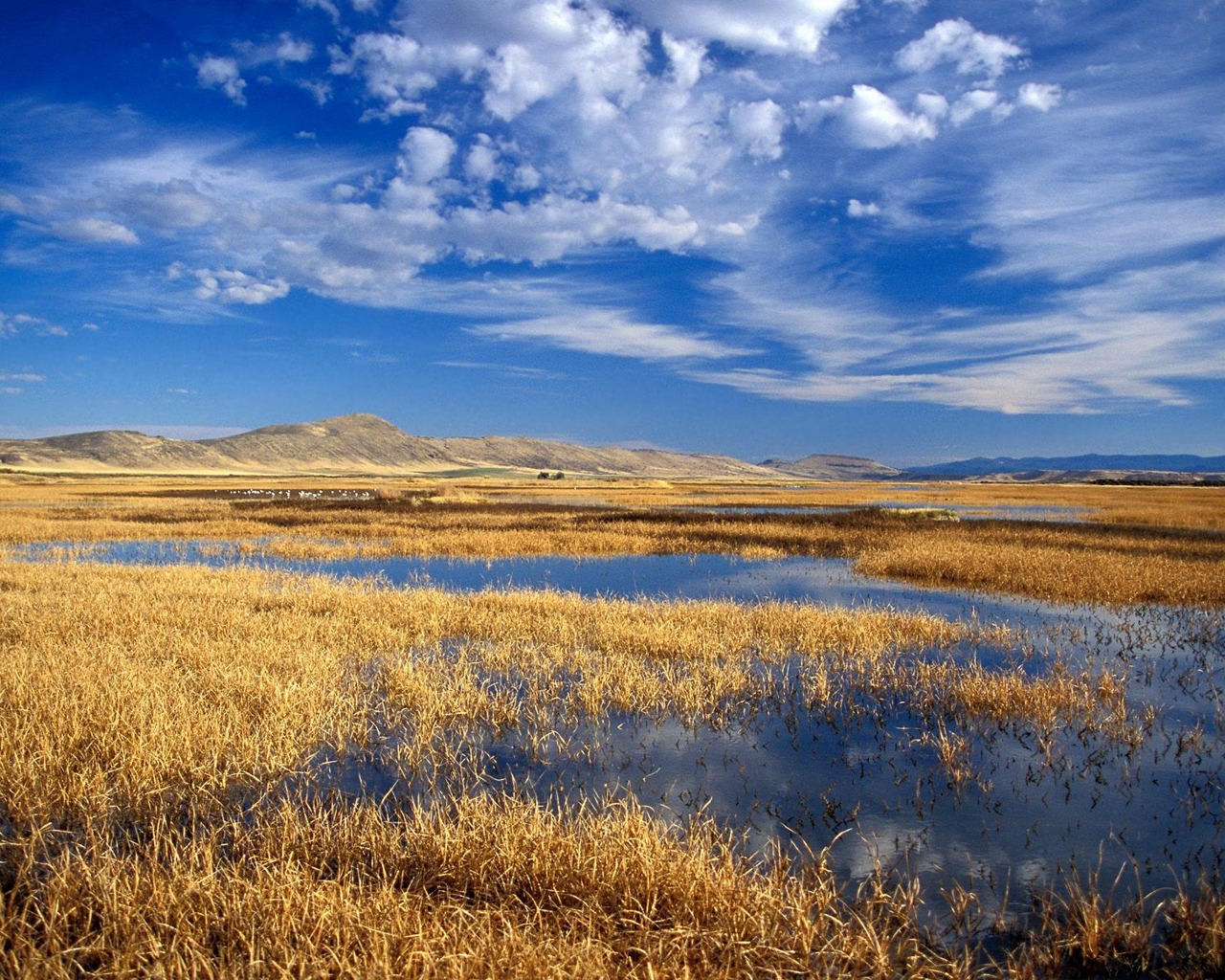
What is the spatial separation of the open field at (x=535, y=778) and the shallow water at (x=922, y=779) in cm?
6

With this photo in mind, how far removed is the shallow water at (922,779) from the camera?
5.64 metres

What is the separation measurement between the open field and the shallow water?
0.06 metres

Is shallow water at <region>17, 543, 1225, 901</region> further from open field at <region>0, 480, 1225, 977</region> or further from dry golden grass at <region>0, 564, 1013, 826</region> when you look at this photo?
dry golden grass at <region>0, 564, 1013, 826</region>

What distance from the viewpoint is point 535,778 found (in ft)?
22.8

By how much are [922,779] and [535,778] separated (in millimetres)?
3714

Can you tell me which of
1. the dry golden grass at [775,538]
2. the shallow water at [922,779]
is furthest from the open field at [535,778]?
the dry golden grass at [775,538]

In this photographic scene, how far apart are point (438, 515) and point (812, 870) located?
3988 centimetres

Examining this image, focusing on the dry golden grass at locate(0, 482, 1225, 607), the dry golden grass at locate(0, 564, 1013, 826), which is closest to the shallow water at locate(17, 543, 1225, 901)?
the dry golden grass at locate(0, 564, 1013, 826)

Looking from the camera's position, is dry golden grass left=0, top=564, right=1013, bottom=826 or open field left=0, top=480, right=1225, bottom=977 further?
dry golden grass left=0, top=564, right=1013, bottom=826

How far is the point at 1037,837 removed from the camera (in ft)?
19.1

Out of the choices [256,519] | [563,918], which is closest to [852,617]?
[563,918]

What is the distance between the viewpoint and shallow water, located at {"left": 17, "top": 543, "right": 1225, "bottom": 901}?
5641mm

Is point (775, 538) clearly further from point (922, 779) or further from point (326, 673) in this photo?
point (922, 779)

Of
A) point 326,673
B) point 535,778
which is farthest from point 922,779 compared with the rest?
point 326,673
